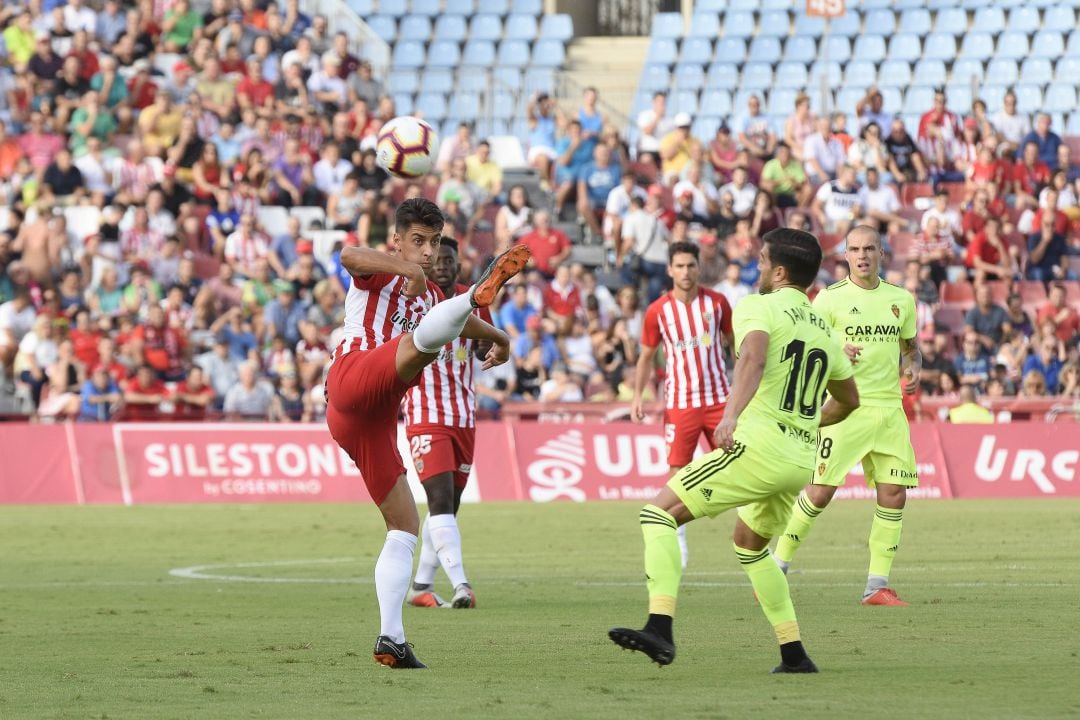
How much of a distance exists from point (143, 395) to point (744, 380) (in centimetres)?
1782

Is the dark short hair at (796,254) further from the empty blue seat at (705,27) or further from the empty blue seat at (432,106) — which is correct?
the empty blue seat at (705,27)

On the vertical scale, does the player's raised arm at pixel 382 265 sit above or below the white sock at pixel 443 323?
above

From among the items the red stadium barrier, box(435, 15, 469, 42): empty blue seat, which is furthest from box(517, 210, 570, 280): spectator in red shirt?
box(435, 15, 469, 42): empty blue seat

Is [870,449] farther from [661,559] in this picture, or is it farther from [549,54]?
[549,54]

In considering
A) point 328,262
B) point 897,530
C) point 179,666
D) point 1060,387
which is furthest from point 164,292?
point 179,666

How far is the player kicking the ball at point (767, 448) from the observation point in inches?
312

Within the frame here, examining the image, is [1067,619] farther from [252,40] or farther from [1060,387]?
[252,40]

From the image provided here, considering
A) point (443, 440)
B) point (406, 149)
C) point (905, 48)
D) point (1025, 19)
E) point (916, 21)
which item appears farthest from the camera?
point (916, 21)

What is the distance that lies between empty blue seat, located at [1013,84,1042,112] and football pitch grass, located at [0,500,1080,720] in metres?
14.8

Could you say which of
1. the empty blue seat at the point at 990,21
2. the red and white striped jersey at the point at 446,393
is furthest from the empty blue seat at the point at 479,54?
the red and white striped jersey at the point at 446,393

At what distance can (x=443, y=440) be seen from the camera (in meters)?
12.1

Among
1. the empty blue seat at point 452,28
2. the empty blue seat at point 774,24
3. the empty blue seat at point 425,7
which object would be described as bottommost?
the empty blue seat at point 774,24

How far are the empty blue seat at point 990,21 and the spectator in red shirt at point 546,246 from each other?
10.4 meters

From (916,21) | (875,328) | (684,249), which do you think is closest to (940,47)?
(916,21)
